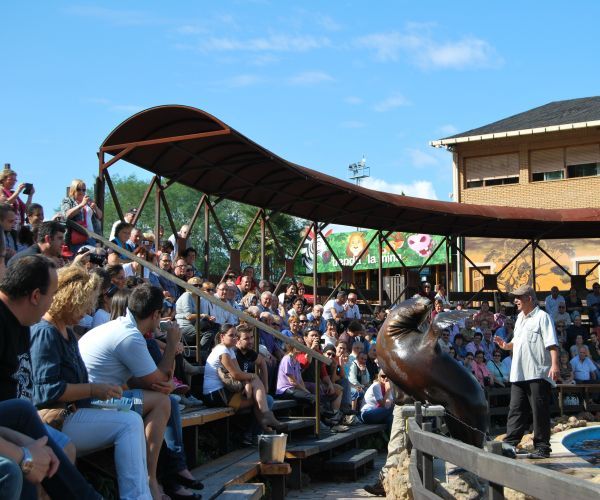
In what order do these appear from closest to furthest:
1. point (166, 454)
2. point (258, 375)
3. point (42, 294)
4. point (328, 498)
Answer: point (42, 294), point (166, 454), point (328, 498), point (258, 375)

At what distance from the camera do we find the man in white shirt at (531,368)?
9703mm

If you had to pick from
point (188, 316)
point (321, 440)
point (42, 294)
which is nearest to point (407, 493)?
point (321, 440)

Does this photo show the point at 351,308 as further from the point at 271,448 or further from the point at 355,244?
the point at 355,244

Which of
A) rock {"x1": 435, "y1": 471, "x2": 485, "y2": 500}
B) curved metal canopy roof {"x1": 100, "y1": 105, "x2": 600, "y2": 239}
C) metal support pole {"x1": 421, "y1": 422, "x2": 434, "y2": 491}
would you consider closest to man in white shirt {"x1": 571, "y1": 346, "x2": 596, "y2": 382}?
curved metal canopy roof {"x1": 100, "y1": 105, "x2": 600, "y2": 239}

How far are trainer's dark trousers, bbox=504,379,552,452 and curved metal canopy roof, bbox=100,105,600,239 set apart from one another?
5.73 metres

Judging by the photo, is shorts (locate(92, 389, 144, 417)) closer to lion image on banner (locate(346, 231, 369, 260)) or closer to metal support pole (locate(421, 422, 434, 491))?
metal support pole (locate(421, 422, 434, 491))

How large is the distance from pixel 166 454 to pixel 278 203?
42.1 feet

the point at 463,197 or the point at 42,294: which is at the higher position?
the point at 463,197

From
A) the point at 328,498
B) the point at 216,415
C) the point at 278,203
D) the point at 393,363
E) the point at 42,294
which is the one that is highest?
the point at 278,203

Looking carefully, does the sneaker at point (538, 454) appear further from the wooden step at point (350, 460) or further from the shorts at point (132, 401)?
the shorts at point (132, 401)

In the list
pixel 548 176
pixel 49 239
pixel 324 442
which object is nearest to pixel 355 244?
pixel 548 176

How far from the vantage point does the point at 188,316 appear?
10.1 metres

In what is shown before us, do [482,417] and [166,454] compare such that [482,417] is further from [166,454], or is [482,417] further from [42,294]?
[42,294]

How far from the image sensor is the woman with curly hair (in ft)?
15.6
